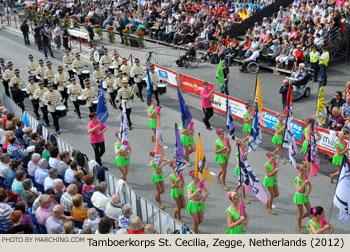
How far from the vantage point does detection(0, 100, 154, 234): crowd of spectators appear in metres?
8.70

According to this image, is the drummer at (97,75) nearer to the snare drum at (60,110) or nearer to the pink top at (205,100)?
the snare drum at (60,110)

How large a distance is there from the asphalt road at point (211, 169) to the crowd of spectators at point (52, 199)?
2.43 metres

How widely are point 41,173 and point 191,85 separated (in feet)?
32.7

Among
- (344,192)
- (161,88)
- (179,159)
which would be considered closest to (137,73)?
(161,88)

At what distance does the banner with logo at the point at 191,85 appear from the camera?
19406mm

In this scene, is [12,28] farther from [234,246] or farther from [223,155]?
[234,246]

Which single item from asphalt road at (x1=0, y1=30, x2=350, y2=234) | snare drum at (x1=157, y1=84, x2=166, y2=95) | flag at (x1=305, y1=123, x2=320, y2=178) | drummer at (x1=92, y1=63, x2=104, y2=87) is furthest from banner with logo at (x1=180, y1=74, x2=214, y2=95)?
flag at (x1=305, y1=123, x2=320, y2=178)

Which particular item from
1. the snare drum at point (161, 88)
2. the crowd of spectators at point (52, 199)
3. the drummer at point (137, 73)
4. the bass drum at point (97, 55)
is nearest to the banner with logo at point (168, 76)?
the drummer at point (137, 73)

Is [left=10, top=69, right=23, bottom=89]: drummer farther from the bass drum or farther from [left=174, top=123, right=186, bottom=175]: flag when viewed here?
[left=174, top=123, right=186, bottom=175]: flag

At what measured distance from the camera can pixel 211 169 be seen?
14055 millimetres

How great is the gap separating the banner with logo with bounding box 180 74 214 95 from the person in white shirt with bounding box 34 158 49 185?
9433 mm

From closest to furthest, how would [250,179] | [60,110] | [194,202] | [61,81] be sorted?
[194,202] < [250,179] < [60,110] < [61,81]

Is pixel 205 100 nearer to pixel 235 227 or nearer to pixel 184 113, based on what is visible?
pixel 184 113

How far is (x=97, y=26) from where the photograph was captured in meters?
31.5
